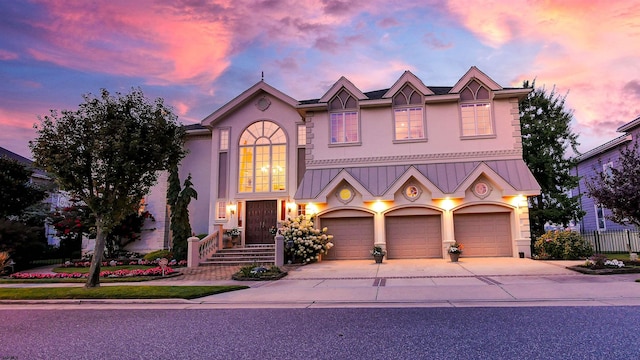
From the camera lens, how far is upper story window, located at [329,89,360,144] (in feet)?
67.0

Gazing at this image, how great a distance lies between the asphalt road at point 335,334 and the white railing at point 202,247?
31.4 ft

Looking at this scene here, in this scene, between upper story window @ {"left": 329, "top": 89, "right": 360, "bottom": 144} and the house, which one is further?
upper story window @ {"left": 329, "top": 89, "right": 360, "bottom": 144}

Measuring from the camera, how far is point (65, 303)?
396 inches

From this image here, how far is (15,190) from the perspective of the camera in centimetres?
2220

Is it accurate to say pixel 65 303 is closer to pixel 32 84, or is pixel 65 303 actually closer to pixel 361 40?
pixel 32 84

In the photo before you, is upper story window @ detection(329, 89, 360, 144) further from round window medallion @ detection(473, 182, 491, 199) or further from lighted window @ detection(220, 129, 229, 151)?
round window medallion @ detection(473, 182, 491, 199)

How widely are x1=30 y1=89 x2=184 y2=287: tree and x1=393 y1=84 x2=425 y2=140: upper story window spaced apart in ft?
37.6

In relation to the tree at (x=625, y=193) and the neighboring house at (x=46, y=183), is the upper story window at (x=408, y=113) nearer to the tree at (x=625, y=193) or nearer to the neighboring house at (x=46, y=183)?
the tree at (x=625, y=193)

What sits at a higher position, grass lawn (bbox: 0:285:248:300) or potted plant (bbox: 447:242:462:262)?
potted plant (bbox: 447:242:462:262)

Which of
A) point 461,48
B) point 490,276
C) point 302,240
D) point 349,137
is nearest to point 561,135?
A: point 461,48

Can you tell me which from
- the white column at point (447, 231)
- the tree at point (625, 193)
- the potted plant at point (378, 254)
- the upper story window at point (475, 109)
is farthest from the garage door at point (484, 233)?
the tree at point (625, 193)

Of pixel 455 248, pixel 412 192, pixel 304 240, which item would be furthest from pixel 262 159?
pixel 455 248

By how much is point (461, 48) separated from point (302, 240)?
37.7ft

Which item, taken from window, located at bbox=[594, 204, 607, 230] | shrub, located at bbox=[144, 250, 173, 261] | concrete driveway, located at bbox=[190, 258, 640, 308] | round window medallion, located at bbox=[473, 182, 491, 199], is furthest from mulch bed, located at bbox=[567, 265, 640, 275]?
shrub, located at bbox=[144, 250, 173, 261]
